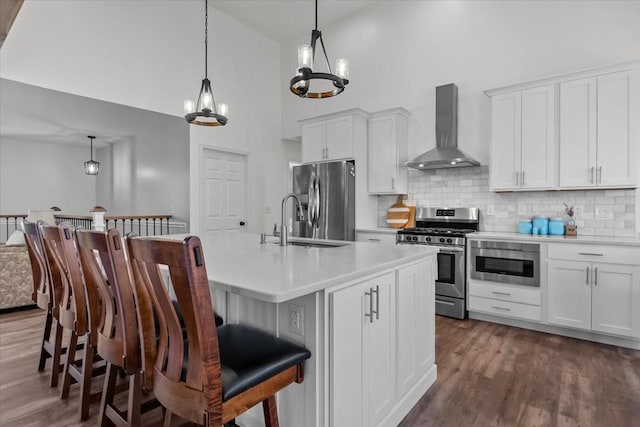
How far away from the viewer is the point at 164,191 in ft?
16.2

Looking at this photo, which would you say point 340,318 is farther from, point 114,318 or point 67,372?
point 67,372

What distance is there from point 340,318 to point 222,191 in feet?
14.4

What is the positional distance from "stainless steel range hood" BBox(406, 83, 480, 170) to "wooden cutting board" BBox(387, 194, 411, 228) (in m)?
0.65

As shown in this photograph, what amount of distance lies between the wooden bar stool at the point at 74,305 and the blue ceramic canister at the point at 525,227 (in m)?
A: 4.00

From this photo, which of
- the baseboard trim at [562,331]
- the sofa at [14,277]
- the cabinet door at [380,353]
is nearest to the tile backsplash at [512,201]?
the baseboard trim at [562,331]

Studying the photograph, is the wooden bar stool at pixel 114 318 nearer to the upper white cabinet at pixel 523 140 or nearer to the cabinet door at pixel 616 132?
the upper white cabinet at pixel 523 140

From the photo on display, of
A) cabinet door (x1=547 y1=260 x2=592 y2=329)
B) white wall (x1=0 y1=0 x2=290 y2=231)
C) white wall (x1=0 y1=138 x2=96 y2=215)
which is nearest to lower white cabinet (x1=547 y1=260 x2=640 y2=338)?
cabinet door (x1=547 y1=260 x2=592 y2=329)

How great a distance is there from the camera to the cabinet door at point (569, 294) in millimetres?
3092

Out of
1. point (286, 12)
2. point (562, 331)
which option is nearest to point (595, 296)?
point (562, 331)

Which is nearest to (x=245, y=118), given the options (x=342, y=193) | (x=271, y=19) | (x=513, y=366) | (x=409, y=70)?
(x=271, y=19)

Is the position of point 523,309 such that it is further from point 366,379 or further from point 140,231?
point 140,231

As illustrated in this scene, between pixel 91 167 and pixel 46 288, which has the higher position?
pixel 91 167

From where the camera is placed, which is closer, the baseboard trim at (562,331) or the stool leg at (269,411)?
the stool leg at (269,411)

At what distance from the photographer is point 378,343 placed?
1715 millimetres
